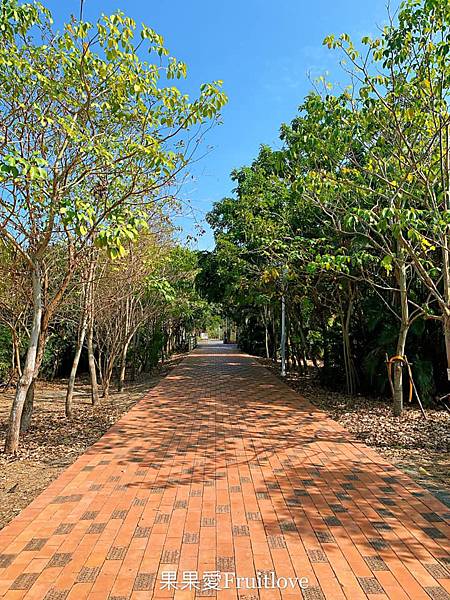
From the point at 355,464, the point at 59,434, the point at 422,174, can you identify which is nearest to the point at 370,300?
the point at 422,174

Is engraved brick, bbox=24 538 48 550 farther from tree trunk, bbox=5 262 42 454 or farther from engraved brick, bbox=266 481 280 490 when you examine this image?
tree trunk, bbox=5 262 42 454

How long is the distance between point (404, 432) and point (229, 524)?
431 cm

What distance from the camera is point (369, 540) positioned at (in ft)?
11.7

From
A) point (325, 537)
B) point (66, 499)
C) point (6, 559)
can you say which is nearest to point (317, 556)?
point (325, 537)

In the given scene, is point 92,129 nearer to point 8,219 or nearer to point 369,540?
point 8,219

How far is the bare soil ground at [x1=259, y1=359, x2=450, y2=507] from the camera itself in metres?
5.29

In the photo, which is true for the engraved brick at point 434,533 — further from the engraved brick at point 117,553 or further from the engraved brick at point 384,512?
the engraved brick at point 117,553

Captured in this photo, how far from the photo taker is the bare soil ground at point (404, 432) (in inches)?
208

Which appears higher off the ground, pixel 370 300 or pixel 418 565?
pixel 370 300

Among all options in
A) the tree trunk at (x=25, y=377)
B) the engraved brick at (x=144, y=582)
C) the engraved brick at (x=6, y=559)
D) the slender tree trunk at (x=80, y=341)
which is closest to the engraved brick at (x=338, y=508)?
the engraved brick at (x=144, y=582)

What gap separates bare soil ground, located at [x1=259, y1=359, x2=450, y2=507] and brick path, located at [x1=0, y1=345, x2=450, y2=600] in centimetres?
25

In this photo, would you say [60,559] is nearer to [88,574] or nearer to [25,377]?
[88,574]

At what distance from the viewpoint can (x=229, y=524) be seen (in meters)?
3.83

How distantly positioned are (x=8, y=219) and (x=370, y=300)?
784 centimetres
